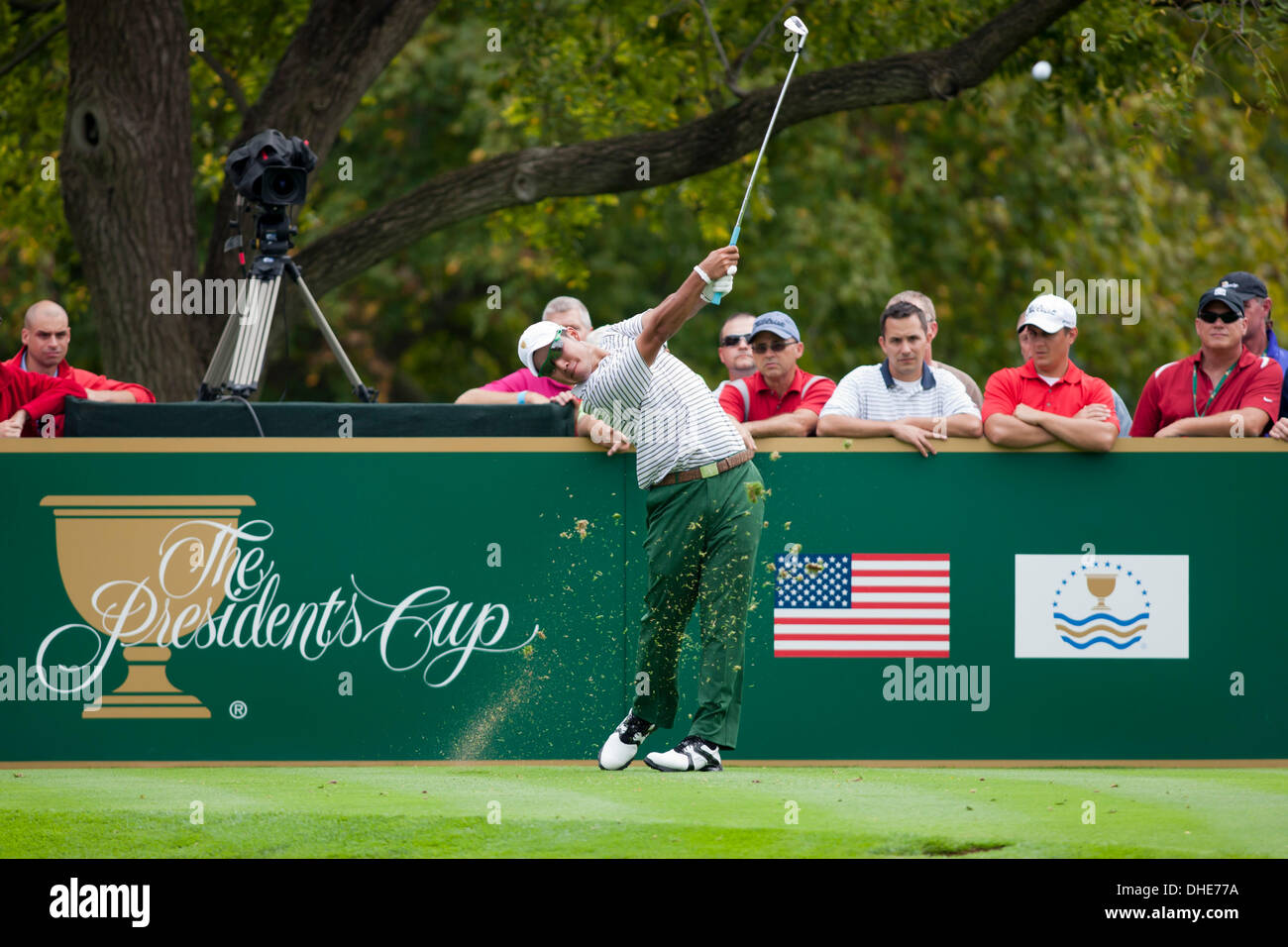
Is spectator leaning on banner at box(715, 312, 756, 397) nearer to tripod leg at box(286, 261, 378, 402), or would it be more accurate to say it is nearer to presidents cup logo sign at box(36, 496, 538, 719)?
tripod leg at box(286, 261, 378, 402)

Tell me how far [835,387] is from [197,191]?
1210 cm

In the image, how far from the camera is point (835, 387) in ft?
26.8

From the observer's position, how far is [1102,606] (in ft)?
24.9

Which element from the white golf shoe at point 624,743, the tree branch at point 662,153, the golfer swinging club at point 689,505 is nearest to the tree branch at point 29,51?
the tree branch at point 662,153

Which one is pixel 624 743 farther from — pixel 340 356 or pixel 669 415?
pixel 340 356

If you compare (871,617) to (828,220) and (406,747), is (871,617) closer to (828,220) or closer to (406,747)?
(406,747)

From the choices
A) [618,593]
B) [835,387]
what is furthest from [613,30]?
[618,593]

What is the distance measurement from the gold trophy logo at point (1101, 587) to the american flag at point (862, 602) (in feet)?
2.21

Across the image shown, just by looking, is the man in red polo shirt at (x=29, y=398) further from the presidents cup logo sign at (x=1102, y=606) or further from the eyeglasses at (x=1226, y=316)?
the eyeglasses at (x=1226, y=316)

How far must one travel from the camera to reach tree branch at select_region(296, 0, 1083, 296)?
11.7m

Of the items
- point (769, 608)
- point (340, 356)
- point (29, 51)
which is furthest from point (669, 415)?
point (29, 51)

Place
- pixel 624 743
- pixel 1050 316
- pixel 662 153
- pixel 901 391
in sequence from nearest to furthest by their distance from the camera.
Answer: pixel 624 743 → pixel 1050 316 → pixel 901 391 → pixel 662 153

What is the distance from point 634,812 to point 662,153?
6998mm

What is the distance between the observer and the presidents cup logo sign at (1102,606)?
7.59 m
